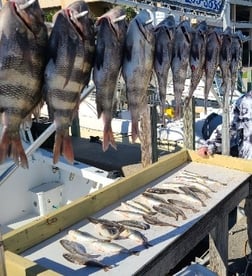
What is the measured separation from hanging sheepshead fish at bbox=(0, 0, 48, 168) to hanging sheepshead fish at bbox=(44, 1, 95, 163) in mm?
54

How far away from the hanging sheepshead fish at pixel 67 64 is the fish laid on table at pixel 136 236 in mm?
936

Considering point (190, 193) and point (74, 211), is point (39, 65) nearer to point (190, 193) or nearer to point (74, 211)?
point (74, 211)

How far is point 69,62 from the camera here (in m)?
1.83

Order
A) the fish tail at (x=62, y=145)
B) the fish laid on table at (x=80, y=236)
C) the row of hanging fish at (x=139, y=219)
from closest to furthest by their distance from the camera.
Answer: the fish tail at (x=62, y=145), the row of hanging fish at (x=139, y=219), the fish laid on table at (x=80, y=236)

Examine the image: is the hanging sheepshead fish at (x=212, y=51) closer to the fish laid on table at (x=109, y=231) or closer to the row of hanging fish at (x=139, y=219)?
the row of hanging fish at (x=139, y=219)

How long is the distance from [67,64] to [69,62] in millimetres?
14

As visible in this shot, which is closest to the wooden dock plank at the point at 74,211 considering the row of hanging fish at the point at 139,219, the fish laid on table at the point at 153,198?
the row of hanging fish at the point at 139,219

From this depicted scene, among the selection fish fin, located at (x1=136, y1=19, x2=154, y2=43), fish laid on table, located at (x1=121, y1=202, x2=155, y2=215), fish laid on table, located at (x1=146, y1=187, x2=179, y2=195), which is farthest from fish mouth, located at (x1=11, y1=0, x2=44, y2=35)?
fish laid on table, located at (x1=146, y1=187, x2=179, y2=195)

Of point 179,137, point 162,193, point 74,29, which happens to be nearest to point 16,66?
point 74,29

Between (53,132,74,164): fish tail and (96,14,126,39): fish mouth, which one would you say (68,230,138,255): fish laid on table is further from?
(96,14,126,39): fish mouth

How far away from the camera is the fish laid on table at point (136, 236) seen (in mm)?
2584

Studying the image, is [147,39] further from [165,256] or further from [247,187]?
[247,187]

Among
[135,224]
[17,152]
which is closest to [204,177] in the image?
[135,224]

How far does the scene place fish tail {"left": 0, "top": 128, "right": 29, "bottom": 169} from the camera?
1762 millimetres
